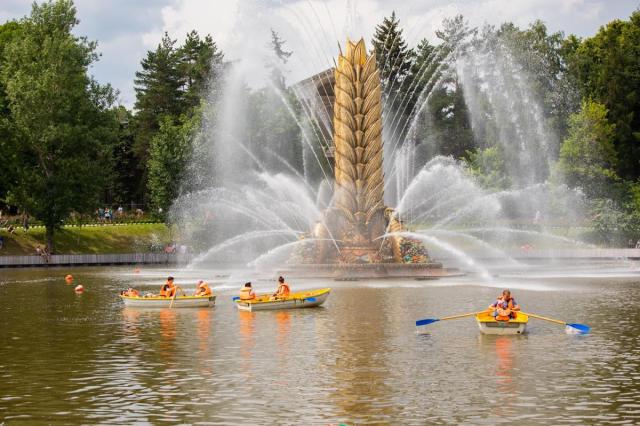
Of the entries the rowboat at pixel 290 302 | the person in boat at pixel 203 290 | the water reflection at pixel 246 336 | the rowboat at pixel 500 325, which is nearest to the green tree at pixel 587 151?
the rowboat at pixel 290 302

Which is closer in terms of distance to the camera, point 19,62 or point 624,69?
point 19,62

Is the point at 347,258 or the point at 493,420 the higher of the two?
the point at 347,258

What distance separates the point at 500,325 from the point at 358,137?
109ft

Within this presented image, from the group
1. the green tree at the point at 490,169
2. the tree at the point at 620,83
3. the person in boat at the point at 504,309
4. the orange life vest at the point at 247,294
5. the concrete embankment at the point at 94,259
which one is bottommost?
the person in boat at the point at 504,309

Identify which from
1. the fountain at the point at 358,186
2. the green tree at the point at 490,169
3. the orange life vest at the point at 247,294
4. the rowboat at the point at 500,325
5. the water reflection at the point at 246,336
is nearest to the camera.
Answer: the water reflection at the point at 246,336

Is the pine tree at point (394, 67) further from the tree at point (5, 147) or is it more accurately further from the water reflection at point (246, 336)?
the water reflection at point (246, 336)

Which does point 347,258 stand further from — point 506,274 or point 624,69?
point 624,69

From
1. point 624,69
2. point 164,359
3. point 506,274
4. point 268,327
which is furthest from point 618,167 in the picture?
point 164,359

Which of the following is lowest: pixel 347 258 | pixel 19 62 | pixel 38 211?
pixel 347 258

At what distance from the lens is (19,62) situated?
103m

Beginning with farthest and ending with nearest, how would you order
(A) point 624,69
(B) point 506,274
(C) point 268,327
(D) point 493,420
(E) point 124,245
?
(A) point 624,69, (E) point 124,245, (B) point 506,274, (C) point 268,327, (D) point 493,420

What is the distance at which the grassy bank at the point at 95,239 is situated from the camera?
106144 mm

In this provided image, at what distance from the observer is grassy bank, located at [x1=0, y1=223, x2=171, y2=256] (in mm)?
106144

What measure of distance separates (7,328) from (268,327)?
11210 millimetres
